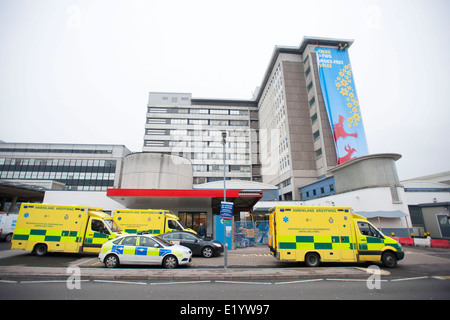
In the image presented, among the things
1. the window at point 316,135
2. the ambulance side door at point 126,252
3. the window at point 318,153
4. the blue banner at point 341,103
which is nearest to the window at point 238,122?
the window at point 316,135

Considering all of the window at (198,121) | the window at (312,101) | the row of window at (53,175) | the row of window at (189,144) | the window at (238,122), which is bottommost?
the row of window at (53,175)

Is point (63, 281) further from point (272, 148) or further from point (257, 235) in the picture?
point (272, 148)

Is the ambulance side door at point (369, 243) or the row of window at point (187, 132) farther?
the row of window at point (187, 132)

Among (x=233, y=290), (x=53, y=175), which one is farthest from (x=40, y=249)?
(x=53, y=175)

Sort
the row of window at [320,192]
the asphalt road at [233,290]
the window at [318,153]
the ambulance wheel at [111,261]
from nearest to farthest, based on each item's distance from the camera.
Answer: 1. the asphalt road at [233,290]
2. the ambulance wheel at [111,261]
3. the row of window at [320,192]
4. the window at [318,153]

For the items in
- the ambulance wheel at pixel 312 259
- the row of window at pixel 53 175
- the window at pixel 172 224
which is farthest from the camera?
the row of window at pixel 53 175

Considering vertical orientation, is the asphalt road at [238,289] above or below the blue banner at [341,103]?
below

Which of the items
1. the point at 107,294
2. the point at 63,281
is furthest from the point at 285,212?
the point at 63,281

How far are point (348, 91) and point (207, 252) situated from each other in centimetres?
5108

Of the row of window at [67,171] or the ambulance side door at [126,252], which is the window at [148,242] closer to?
the ambulance side door at [126,252]

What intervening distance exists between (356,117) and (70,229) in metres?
53.2

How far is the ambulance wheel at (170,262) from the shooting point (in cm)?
1007

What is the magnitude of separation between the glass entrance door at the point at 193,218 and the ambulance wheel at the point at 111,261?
518 inches
